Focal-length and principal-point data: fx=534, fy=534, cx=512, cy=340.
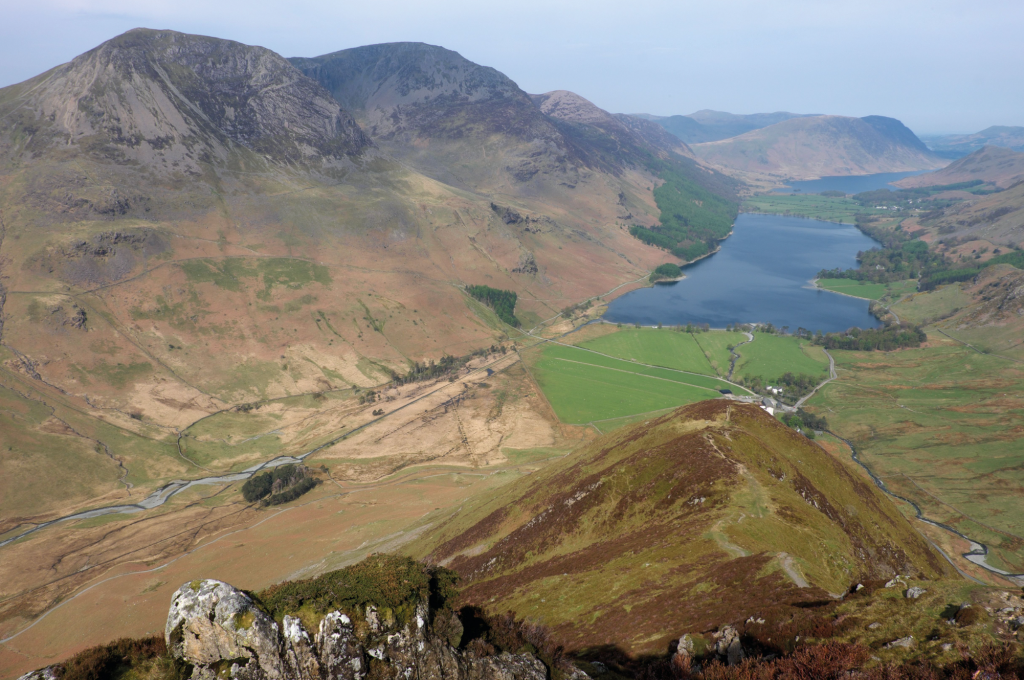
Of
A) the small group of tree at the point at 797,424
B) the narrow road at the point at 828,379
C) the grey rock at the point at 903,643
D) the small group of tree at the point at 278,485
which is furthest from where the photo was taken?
the narrow road at the point at 828,379

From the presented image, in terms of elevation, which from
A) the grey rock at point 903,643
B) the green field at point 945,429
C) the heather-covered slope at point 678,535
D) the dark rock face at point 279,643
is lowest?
the green field at point 945,429

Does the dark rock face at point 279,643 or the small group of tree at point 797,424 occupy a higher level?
the dark rock face at point 279,643

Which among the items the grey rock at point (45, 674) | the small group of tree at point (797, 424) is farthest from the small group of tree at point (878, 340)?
the grey rock at point (45, 674)

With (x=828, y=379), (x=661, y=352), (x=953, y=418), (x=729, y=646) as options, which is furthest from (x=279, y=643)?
(x=828, y=379)

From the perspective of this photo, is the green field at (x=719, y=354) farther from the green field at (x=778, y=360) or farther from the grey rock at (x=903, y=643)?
the grey rock at (x=903, y=643)

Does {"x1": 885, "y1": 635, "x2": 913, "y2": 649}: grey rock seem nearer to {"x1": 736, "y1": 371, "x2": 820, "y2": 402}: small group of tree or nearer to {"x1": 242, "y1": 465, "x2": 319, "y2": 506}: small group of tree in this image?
{"x1": 242, "y1": 465, "x2": 319, "y2": 506}: small group of tree
